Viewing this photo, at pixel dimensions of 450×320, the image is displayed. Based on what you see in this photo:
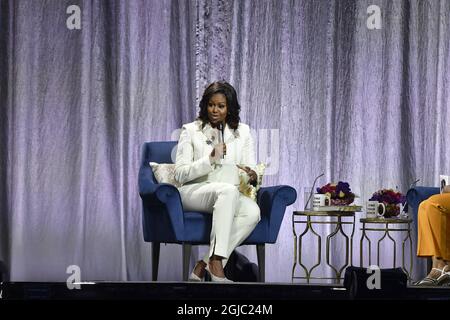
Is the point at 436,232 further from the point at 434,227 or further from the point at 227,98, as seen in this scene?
the point at 227,98

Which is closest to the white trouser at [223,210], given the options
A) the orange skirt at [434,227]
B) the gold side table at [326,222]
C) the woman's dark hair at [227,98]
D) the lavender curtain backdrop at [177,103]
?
the woman's dark hair at [227,98]

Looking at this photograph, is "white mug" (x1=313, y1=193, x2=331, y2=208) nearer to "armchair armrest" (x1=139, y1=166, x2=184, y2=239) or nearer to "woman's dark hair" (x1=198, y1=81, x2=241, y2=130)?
"woman's dark hair" (x1=198, y1=81, x2=241, y2=130)

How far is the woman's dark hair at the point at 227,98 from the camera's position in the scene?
15.6ft

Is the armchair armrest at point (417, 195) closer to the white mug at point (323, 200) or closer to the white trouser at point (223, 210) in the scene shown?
the white mug at point (323, 200)

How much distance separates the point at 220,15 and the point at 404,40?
1354 millimetres

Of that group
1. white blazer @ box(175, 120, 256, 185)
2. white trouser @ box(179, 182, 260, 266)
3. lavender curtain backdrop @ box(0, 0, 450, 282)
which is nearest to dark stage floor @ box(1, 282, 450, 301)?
white trouser @ box(179, 182, 260, 266)

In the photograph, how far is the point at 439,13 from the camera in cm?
618

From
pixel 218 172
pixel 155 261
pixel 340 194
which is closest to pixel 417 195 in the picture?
pixel 340 194

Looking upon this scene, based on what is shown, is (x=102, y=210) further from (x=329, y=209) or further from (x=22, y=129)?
(x=329, y=209)

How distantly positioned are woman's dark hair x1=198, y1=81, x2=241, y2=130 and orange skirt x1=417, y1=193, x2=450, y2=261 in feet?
3.80

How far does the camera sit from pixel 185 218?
4617mm

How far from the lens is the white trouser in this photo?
14.6 feet

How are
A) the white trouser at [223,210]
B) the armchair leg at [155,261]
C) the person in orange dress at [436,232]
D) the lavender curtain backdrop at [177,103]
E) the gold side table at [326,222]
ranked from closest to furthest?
the white trouser at [223,210]
the person in orange dress at [436,232]
the armchair leg at [155,261]
the gold side table at [326,222]
the lavender curtain backdrop at [177,103]

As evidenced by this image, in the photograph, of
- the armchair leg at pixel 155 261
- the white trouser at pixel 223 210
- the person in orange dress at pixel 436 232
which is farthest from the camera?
the armchair leg at pixel 155 261
